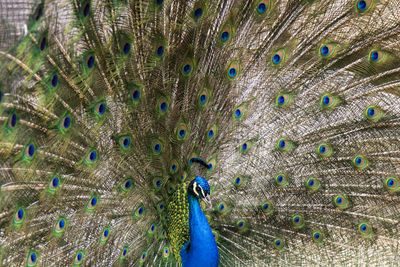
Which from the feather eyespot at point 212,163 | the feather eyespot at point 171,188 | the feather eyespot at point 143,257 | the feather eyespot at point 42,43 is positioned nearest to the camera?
the feather eyespot at point 42,43

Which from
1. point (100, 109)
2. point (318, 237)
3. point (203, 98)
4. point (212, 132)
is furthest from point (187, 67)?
point (318, 237)

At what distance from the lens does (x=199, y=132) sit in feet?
8.52

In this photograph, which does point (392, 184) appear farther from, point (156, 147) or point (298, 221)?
point (156, 147)

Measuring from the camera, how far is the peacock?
5.51 ft

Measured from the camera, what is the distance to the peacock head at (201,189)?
2.14 m

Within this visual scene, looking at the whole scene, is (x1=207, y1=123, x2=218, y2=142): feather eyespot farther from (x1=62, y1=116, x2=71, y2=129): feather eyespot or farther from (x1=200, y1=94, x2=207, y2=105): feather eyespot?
(x1=62, y1=116, x2=71, y2=129): feather eyespot

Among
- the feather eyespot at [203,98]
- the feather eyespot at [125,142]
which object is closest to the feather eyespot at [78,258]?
the feather eyespot at [125,142]

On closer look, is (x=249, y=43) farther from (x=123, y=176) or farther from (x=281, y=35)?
(x=123, y=176)

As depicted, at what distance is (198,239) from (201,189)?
0.33 m

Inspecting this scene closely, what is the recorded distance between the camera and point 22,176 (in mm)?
1703

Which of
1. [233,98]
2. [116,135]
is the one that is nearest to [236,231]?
[233,98]

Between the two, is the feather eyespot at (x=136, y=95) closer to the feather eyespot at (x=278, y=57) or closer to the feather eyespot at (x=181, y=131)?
the feather eyespot at (x=181, y=131)

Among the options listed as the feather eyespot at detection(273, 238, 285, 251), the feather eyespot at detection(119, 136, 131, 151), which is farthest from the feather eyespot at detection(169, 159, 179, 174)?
the feather eyespot at detection(273, 238, 285, 251)

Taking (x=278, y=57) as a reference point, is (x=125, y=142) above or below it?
below
